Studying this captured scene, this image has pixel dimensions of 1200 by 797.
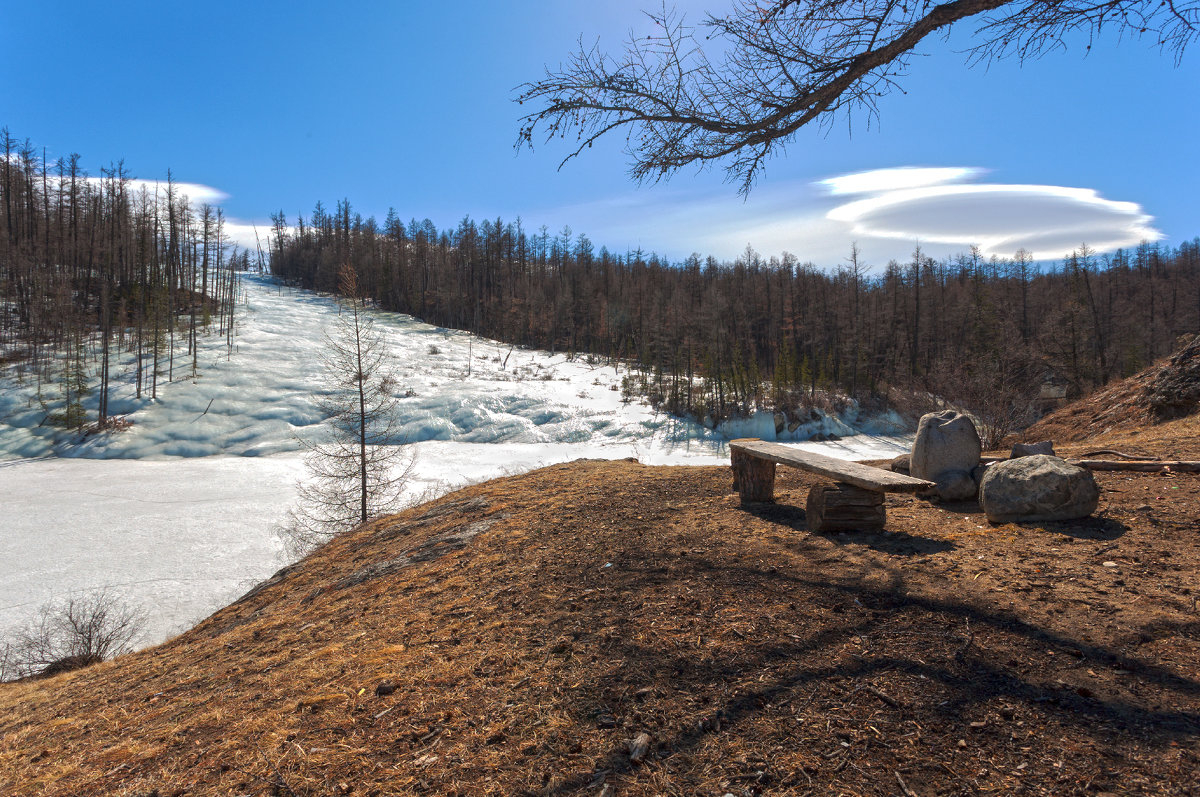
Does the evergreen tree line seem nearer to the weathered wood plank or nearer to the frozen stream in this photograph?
the frozen stream

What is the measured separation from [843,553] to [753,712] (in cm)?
202

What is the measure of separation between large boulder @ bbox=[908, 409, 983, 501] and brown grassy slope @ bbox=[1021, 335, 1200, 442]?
670 cm

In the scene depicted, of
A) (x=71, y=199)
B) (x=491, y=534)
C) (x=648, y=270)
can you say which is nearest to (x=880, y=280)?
(x=648, y=270)

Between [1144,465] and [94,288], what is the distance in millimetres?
68920

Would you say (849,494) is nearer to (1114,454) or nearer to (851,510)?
(851,510)

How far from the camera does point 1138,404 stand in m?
10.6

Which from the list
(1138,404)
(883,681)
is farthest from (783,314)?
(883,681)

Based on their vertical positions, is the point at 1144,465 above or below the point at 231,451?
above

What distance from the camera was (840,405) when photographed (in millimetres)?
37969

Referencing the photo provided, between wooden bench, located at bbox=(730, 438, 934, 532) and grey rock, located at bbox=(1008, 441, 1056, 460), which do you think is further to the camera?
grey rock, located at bbox=(1008, 441, 1056, 460)

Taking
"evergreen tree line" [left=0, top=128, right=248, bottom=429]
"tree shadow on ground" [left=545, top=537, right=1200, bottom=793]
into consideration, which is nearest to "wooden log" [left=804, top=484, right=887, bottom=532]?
"tree shadow on ground" [left=545, top=537, right=1200, bottom=793]

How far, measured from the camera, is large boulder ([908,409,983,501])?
558 cm

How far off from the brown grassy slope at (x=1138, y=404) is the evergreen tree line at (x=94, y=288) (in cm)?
4111

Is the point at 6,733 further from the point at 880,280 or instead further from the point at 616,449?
the point at 880,280
